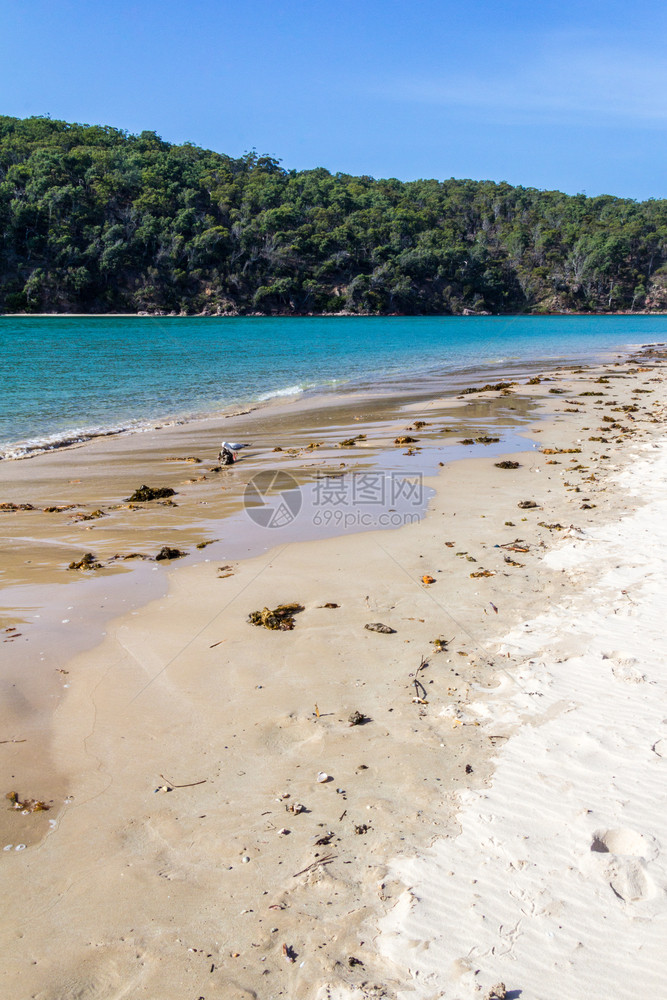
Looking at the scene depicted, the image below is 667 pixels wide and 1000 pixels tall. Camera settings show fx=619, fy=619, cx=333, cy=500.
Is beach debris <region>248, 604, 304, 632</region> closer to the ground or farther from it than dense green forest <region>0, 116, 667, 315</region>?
closer to the ground

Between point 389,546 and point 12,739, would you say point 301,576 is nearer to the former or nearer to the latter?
point 389,546

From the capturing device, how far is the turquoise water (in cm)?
1509

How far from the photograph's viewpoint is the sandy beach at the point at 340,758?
2221 mm

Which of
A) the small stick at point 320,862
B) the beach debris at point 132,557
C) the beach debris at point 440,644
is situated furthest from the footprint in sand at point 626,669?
the beach debris at point 132,557

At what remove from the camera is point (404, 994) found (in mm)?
2049

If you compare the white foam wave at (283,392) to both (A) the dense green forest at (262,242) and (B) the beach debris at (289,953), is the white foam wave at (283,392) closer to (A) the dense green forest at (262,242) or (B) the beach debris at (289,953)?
(B) the beach debris at (289,953)

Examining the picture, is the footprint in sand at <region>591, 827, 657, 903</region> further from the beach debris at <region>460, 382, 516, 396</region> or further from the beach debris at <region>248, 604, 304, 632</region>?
the beach debris at <region>460, 382, 516, 396</region>

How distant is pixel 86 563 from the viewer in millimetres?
5824

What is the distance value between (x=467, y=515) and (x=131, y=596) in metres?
3.75

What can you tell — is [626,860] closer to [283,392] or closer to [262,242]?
[283,392]

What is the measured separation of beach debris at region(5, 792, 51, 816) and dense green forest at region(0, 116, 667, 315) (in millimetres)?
80540

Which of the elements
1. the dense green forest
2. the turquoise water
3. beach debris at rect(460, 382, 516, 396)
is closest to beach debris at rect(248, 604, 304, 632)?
the turquoise water

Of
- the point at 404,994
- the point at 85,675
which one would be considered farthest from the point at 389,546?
the point at 404,994

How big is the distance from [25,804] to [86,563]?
3.10 m
